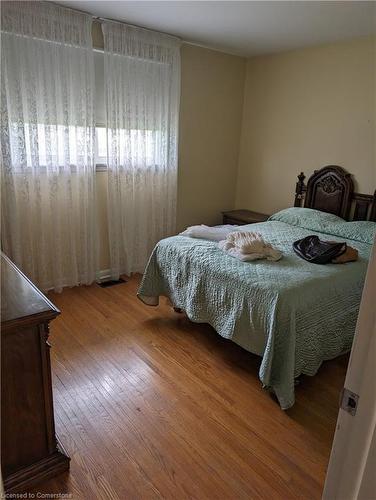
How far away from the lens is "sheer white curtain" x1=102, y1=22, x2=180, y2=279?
3188 millimetres

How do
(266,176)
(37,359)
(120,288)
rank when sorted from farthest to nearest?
(266,176)
(120,288)
(37,359)

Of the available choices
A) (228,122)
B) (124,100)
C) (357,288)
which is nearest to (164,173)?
(124,100)

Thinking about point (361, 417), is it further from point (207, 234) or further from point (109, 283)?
point (109, 283)

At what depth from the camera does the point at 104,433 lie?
1.73 m

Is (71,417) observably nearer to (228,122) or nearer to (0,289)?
(0,289)

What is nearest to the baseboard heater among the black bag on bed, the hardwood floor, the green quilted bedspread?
the hardwood floor

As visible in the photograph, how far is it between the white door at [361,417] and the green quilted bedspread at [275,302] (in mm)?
1204

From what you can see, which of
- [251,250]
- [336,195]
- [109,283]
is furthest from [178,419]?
[336,195]

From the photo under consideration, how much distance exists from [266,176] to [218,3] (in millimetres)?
2048

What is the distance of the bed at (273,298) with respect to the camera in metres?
1.91

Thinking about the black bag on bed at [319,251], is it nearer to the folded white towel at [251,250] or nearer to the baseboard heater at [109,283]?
the folded white towel at [251,250]

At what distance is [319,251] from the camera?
2.40 meters

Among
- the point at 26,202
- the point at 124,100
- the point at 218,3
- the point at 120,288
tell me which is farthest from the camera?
the point at 120,288

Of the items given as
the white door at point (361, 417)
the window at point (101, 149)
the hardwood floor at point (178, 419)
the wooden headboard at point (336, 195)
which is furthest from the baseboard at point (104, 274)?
the white door at point (361, 417)
